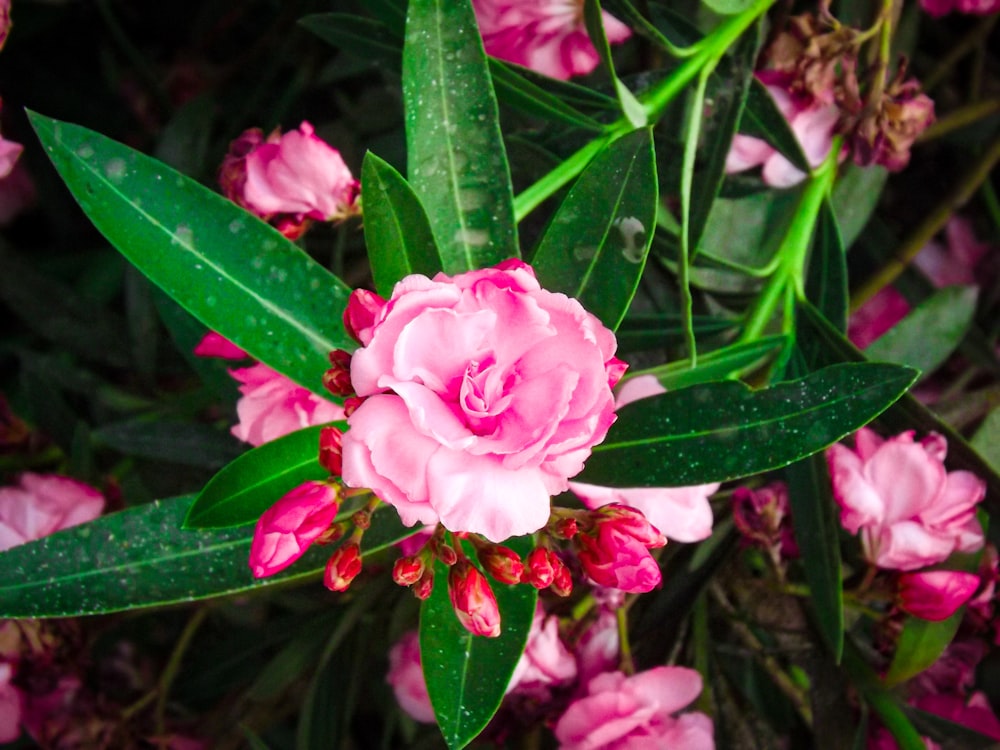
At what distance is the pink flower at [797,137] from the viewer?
0.88 meters

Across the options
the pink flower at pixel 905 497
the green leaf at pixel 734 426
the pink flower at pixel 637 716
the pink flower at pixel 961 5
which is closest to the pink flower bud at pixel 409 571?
the green leaf at pixel 734 426

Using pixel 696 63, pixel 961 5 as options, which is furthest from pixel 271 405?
pixel 961 5

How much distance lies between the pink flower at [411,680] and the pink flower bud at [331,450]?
1.23ft

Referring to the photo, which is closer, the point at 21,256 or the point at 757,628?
the point at 757,628

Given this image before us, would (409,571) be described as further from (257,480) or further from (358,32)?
(358,32)

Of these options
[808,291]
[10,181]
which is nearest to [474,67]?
[808,291]

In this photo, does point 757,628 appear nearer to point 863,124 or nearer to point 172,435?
point 863,124

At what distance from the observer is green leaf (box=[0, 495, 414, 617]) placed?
64cm

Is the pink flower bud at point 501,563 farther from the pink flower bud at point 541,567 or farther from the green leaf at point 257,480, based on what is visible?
the green leaf at point 257,480

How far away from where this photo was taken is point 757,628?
3.09 feet

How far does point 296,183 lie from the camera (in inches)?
29.1

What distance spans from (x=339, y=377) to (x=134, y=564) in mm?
198

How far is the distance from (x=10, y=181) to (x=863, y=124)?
4.31 ft

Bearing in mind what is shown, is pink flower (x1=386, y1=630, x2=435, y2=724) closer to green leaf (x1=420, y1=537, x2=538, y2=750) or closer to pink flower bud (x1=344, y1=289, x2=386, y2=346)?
green leaf (x1=420, y1=537, x2=538, y2=750)
